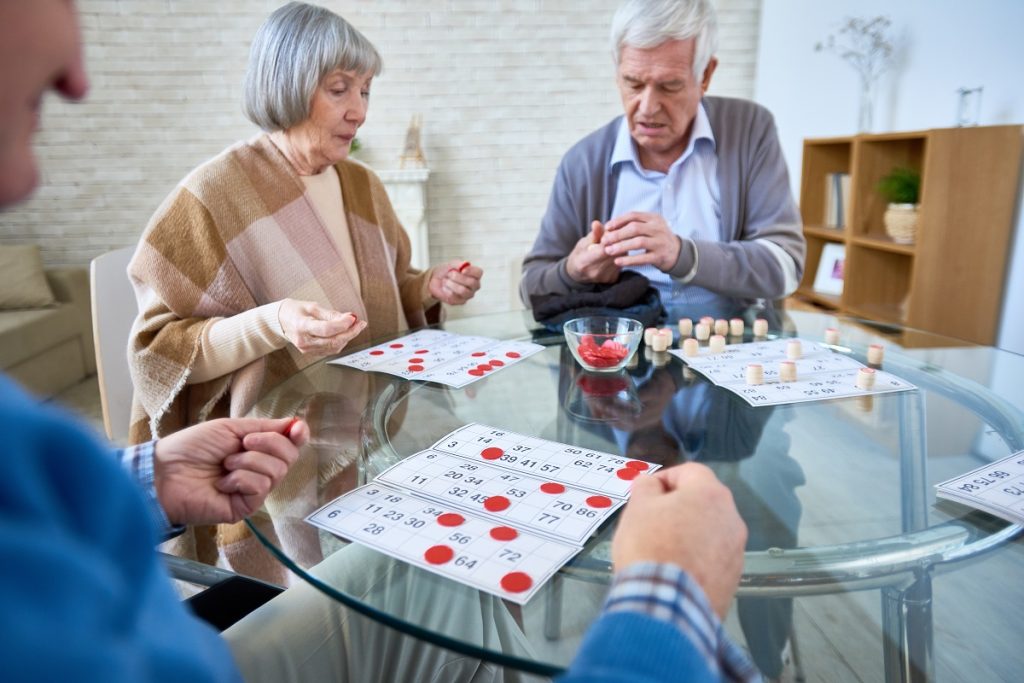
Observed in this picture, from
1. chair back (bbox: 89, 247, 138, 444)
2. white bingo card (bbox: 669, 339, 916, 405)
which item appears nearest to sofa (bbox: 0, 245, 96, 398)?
chair back (bbox: 89, 247, 138, 444)

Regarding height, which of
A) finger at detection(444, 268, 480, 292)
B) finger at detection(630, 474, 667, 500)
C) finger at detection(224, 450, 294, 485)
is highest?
finger at detection(444, 268, 480, 292)

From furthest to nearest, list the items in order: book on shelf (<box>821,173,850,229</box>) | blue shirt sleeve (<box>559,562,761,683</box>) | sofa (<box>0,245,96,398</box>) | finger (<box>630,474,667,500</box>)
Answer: sofa (<box>0,245,96,398</box>)
book on shelf (<box>821,173,850,229</box>)
finger (<box>630,474,667,500</box>)
blue shirt sleeve (<box>559,562,761,683</box>)

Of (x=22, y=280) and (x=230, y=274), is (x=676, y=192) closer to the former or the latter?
→ (x=230, y=274)

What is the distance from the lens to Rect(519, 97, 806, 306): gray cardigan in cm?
166

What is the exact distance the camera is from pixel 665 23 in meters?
1.60

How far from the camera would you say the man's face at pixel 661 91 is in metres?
1.65

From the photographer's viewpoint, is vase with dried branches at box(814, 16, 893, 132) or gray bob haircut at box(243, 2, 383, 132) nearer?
gray bob haircut at box(243, 2, 383, 132)

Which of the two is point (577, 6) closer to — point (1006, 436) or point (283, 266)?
point (283, 266)

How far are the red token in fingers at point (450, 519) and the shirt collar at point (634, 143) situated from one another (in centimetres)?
134

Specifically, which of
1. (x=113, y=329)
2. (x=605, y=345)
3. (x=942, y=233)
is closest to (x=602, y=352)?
(x=605, y=345)

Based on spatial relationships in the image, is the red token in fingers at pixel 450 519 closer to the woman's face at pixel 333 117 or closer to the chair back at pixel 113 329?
the woman's face at pixel 333 117

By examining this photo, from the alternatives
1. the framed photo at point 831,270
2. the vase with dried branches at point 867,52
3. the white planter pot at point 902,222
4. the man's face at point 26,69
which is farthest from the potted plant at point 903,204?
the man's face at point 26,69

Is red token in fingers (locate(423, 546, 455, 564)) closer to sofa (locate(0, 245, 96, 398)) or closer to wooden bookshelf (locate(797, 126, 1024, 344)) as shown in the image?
wooden bookshelf (locate(797, 126, 1024, 344))

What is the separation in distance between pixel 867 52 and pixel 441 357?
272 cm
